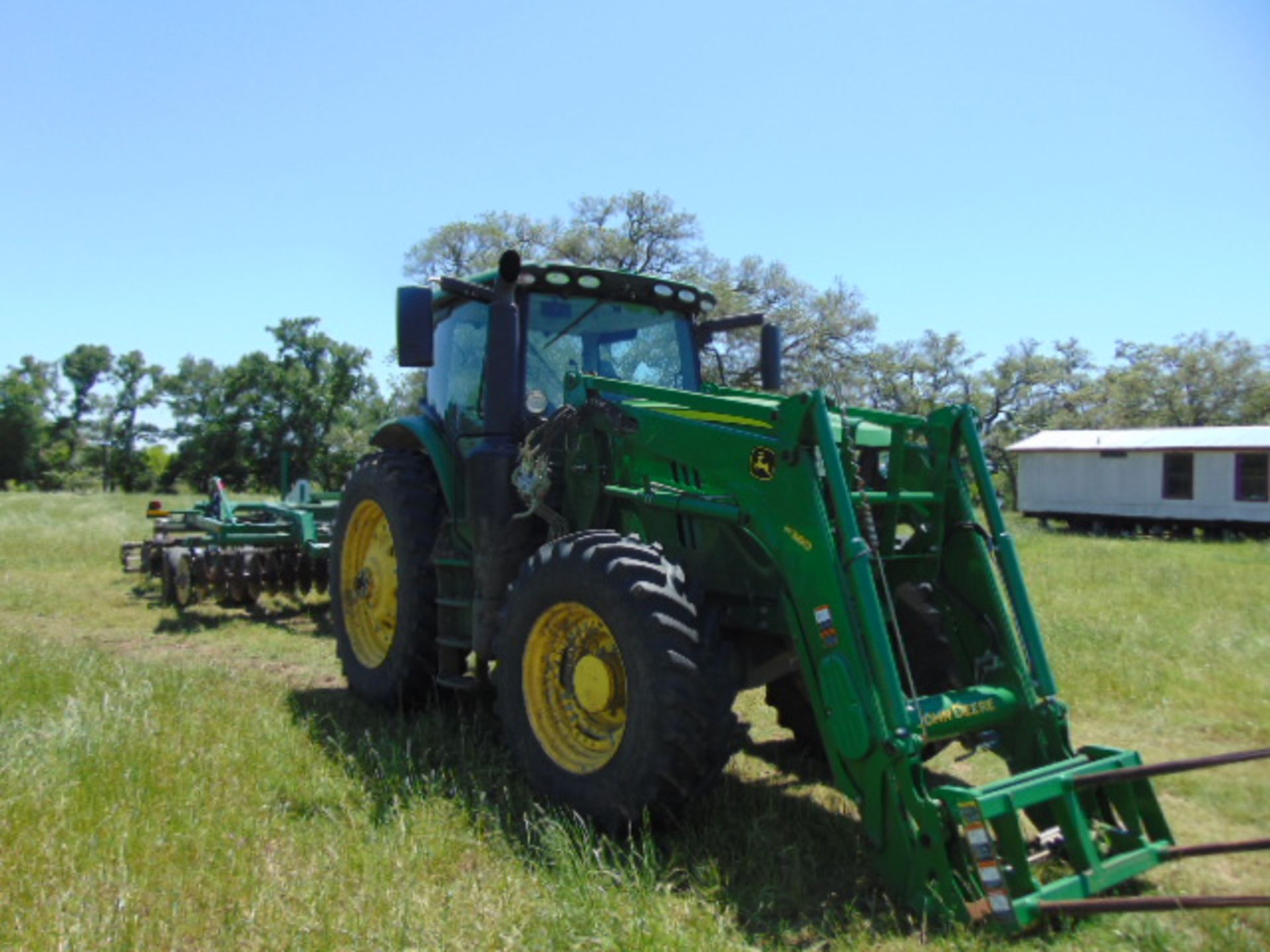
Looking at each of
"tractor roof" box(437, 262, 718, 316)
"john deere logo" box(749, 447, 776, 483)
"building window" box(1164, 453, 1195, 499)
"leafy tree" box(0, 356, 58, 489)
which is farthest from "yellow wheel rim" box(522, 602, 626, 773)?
"leafy tree" box(0, 356, 58, 489)

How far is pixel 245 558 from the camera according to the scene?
10125mm

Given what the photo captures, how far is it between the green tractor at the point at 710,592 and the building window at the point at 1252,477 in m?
21.5

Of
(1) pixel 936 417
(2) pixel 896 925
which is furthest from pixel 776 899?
(1) pixel 936 417

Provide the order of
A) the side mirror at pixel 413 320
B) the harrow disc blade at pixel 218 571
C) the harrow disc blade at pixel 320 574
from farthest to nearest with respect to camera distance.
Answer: the harrow disc blade at pixel 320 574 < the harrow disc blade at pixel 218 571 < the side mirror at pixel 413 320

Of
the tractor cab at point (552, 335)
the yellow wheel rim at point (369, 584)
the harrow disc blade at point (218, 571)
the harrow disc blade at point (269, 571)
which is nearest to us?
the tractor cab at point (552, 335)

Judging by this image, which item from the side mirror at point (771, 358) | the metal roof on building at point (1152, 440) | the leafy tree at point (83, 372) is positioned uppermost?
the leafy tree at point (83, 372)

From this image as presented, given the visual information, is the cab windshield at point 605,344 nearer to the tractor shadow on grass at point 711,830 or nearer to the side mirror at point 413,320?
the side mirror at point 413,320

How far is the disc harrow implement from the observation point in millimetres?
10008

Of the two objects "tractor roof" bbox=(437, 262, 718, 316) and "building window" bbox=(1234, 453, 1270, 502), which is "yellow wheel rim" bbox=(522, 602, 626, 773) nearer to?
"tractor roof" bbox=(437, 262, 718, 316)

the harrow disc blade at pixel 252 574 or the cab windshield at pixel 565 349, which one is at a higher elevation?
the cab windshield at pixel 565 349

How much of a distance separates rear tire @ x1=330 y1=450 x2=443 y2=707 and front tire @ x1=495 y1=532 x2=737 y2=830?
4.28ft

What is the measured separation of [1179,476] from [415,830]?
81.6 feet

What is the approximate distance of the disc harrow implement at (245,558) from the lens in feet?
32.8

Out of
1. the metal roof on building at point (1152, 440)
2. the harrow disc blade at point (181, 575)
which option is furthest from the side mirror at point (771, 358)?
the metal roof on building at point (1152, 440)
